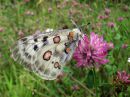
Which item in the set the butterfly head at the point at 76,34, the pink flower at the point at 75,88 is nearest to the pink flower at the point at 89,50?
the butterfly head at the point at 76,34

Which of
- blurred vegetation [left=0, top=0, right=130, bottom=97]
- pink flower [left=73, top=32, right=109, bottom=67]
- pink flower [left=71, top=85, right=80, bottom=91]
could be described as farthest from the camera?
pink flower [left=71, top=85, right=80, bottom=91]

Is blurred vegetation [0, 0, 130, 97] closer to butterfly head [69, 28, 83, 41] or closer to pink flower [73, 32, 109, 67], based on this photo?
pink flower [73, 32, 109, 67]

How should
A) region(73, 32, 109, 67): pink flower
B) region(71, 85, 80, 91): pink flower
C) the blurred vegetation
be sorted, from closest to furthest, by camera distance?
region(73, 32, 109, 67): pink flower, the blurred vegetation, region(71, 85, 80, 91): pink flower

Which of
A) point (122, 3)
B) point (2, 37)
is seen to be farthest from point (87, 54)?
point (122, 3)

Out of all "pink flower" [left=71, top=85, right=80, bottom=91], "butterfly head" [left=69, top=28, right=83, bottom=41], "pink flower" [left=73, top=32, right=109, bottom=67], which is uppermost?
"butterfly head" [left=69, top=28, right=83, bottom=41]

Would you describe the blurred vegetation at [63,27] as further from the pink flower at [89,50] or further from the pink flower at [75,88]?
the pink flower at [89,50]

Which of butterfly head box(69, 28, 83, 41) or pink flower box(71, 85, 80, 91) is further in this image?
pink flower box(71, 85, 80, 91)

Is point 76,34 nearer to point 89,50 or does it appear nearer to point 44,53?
point 89,50

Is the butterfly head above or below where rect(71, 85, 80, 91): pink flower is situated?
above

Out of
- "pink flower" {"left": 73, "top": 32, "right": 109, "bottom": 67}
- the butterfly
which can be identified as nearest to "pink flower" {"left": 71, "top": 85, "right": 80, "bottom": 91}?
the butterfly
